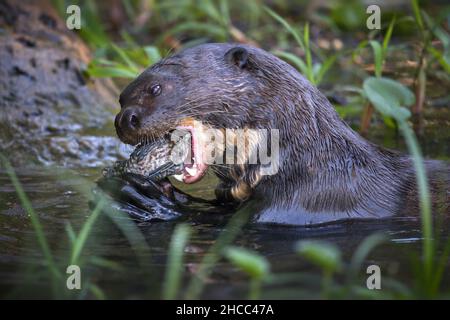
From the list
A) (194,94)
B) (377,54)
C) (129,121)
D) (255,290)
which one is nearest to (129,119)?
(129,121)

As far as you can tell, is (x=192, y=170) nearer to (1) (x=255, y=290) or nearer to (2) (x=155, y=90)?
(2) (x=155, y=90)

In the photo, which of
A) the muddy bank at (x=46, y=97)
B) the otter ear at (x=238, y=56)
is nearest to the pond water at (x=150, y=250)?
the otter ear at (x=238, y=56)

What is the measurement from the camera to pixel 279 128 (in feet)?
13.4

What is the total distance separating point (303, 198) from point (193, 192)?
102 centimetres

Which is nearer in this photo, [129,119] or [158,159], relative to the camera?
[129,119]

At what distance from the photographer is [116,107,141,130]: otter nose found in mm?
3957

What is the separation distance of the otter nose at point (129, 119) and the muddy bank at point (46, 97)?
1715 millimetres

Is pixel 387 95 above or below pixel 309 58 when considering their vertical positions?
below

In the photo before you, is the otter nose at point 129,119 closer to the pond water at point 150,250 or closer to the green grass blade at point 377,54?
the pond water at point 150,250

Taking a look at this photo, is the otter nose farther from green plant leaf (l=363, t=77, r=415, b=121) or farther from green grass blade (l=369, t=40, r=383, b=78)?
green grass blade (l=369, t=40, r=383, b=78)

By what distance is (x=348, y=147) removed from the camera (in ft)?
13.4

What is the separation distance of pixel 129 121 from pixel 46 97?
2.26 metres

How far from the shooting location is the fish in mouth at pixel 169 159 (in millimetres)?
4059
